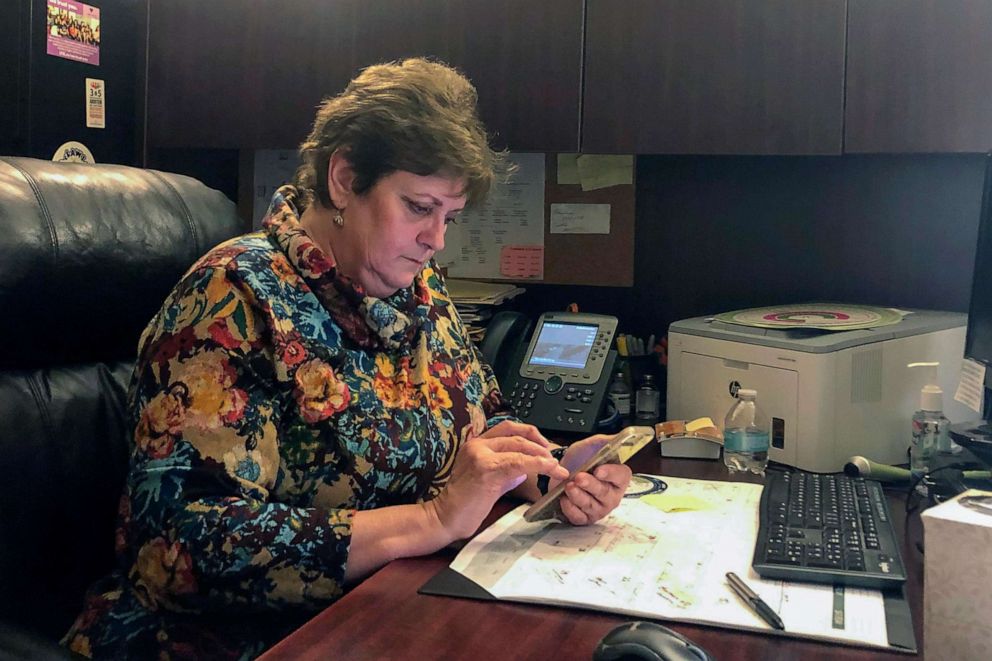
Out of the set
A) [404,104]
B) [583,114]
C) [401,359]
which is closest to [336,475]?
[401,359]

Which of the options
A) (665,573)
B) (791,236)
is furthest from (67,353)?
(791,236)

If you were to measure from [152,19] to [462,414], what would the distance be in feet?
3.80

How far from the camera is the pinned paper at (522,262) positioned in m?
2.07

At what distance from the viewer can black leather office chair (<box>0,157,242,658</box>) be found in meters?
1.13

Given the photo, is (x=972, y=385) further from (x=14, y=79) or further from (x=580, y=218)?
(x=14, y=79)

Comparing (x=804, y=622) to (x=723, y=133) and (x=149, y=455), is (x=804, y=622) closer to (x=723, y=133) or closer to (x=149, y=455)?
(x=149, y=455)

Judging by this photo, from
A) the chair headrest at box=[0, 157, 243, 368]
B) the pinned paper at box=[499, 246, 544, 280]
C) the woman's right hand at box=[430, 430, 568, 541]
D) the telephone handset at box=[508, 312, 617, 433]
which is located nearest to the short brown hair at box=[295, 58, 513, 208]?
the chair headrest at box=[0, 157, 243, 368]

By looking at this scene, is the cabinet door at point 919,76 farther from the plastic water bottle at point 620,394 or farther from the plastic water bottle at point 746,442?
the plastic water bottle at point 620,394

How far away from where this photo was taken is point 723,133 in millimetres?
1678

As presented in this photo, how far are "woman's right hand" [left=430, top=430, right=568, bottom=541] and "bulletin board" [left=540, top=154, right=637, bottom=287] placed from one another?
0.94 m

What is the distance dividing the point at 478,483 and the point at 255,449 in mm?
260

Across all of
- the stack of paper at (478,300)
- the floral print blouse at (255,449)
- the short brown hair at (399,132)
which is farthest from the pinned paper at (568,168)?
the floral print blouse at (255,449)

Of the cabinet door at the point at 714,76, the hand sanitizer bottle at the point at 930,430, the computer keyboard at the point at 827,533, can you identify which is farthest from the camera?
the cabinet door at the point at 714,76

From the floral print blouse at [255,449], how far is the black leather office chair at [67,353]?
7cm
